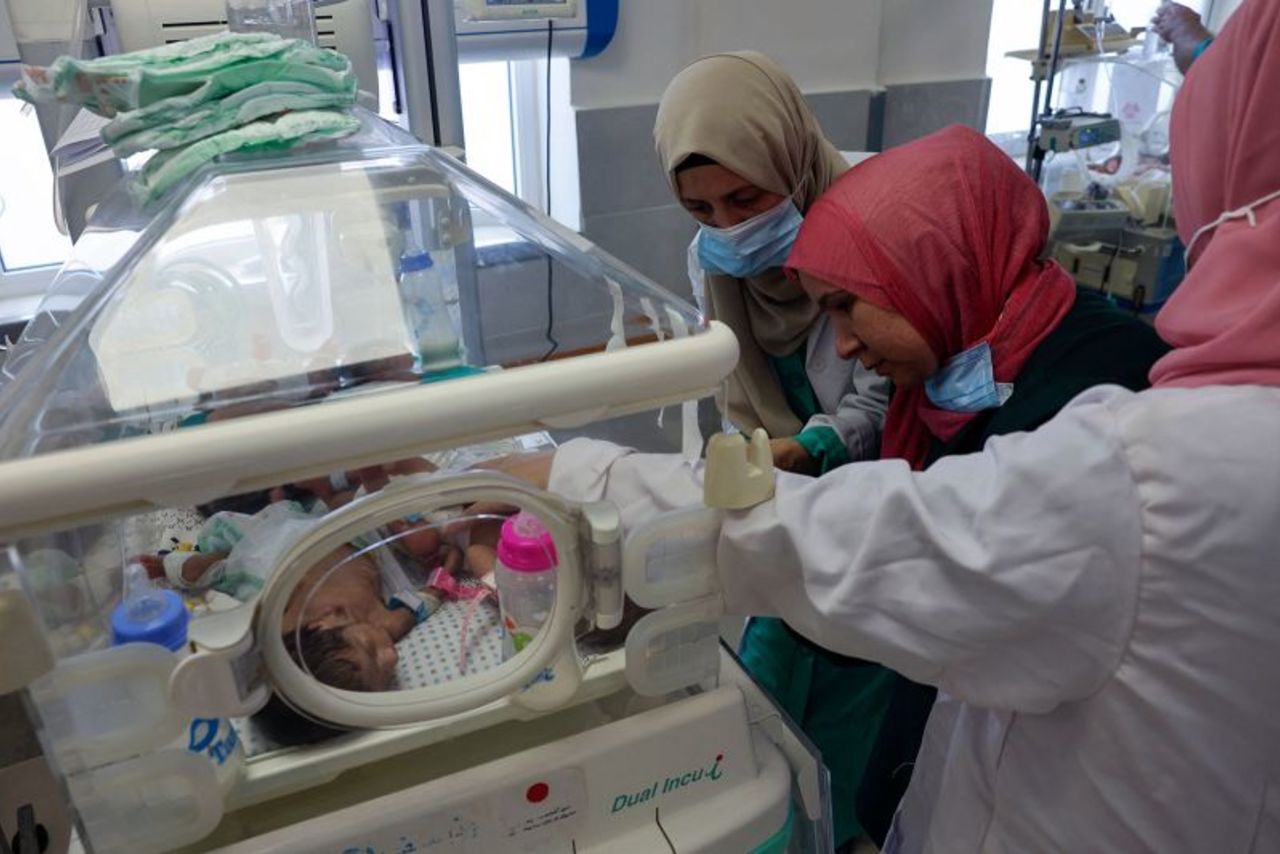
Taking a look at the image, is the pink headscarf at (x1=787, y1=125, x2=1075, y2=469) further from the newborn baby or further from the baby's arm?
the baby's arm

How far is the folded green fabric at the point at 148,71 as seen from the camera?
1106 millimetres

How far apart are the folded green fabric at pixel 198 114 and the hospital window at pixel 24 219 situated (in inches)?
50.2

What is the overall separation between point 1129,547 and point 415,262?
33.6 inches

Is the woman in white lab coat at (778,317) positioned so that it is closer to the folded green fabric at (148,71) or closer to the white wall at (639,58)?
the folded green fabric at (148,71)

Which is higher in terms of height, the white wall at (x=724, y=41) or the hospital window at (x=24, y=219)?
the white wall at (x=724, y=41)

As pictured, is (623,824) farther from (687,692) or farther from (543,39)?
(543,39)

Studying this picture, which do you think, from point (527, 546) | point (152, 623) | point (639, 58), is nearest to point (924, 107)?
point (639, 58)

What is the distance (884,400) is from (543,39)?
1.47m

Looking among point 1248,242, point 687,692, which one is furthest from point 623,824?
point 1248,242

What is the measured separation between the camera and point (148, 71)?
1.11 m

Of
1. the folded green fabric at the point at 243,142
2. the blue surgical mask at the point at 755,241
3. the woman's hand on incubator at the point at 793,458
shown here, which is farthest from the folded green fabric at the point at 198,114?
the woman's hand on incubator at the point at 793,458

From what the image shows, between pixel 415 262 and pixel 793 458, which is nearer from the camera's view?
pixel 415 262

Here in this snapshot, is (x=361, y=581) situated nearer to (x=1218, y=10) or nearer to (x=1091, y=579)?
(x=1091, y=579)

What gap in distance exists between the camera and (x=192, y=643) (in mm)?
547
